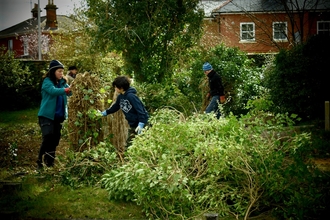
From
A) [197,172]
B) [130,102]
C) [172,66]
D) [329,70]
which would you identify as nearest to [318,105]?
[329,70]

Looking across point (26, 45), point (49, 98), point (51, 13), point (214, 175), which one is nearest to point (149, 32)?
→ point (49, 98)

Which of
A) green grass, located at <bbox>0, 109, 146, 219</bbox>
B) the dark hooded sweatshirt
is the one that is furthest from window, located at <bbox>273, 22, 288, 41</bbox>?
green grass, located at <bbox>0, 109, 146, 219</bbox>

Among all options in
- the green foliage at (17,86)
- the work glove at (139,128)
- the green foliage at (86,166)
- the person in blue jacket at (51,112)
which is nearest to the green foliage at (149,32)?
the person in blue jacket at (51,112)

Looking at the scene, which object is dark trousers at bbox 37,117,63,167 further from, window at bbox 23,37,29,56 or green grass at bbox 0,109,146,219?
window at bbox 23,37,29,56

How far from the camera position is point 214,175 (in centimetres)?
675

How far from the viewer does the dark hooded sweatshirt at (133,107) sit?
28.5 ft

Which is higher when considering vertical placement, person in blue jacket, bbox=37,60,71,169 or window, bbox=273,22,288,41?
window, bbox=273,22,288,41

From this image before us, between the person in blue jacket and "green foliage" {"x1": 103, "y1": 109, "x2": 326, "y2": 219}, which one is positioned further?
the person in blue jacket

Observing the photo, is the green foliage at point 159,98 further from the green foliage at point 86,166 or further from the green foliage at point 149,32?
the green foliage at point 86,166

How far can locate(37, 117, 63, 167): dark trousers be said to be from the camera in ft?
29.2

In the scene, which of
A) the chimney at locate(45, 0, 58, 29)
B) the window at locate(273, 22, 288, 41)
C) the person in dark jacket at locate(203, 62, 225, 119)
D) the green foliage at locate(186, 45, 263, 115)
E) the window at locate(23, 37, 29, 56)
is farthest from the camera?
the window at locate(23, 37, 29, 56)

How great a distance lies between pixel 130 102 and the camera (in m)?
8.74

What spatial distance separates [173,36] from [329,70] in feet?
14.7

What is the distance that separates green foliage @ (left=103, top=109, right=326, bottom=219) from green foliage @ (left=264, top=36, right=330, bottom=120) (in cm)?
654
